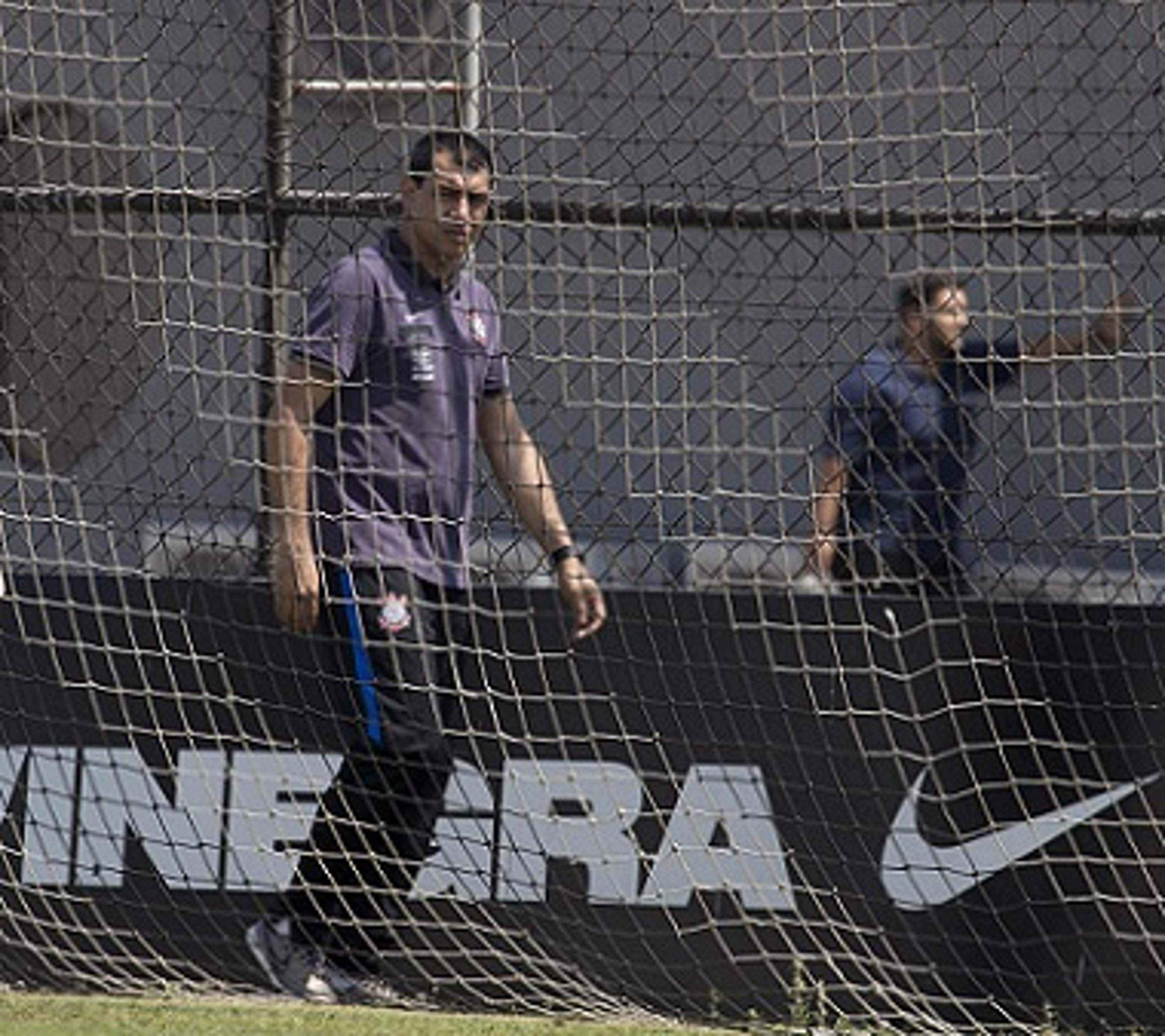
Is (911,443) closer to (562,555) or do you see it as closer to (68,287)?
(562,555)

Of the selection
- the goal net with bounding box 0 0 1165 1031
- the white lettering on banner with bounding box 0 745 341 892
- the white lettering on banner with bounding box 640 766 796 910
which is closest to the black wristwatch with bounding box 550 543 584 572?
the goal net with bounding box 0 0 1165 1031

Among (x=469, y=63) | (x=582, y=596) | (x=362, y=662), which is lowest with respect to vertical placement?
(x=362, y=662)

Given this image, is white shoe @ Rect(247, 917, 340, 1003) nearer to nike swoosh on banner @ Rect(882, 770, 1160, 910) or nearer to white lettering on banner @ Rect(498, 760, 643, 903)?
white lettering on banner @ Rect(498, 760, 643, 903)

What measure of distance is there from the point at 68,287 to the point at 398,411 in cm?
81

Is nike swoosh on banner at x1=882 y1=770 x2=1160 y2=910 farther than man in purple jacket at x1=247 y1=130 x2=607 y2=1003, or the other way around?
nike swoosh on banner at x1=882 y1=770 x2=1160 y2=910

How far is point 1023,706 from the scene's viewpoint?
23.6 ft

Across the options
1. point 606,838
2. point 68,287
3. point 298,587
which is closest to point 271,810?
point 298,587

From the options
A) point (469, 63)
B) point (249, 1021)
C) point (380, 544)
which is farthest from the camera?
point (380, 544)

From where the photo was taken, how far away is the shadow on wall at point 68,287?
716 cm

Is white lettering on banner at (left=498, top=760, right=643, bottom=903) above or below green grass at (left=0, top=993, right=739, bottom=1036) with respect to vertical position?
above

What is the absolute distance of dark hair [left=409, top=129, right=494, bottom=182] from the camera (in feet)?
22.4

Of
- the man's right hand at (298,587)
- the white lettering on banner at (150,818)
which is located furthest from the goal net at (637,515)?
the man's right hand at (298,587)

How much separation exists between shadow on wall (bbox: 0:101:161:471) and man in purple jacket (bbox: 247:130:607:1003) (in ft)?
1.36

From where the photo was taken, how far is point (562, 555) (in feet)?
23.5
